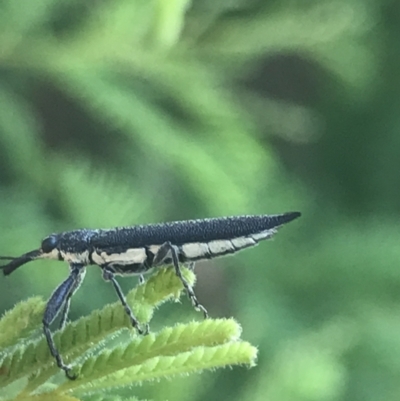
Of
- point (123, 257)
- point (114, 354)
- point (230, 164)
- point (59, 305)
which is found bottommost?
point (114, 354)

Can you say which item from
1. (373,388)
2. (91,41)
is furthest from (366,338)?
(91,41)

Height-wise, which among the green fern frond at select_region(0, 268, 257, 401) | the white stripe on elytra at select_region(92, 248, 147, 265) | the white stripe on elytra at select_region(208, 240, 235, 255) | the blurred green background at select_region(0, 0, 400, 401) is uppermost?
the blurred green background at select_region(0, 0, 400, 401)

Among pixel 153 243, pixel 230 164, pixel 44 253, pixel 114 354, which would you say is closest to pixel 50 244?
pixel 44 253

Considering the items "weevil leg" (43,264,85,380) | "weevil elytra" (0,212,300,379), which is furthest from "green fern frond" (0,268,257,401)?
"weevil elytra" (0,212,300,379)

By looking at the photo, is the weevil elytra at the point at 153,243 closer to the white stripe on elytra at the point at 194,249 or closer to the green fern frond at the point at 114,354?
the white stripe on elytra at the point at 194,249

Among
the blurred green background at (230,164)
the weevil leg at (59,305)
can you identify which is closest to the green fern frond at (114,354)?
the weevil leg at (59,305)

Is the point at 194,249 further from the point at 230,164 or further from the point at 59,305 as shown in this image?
the point at 230,164

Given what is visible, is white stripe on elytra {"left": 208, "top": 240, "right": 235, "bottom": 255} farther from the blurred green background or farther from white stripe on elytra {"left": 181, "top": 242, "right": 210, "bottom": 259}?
the blurred green background
